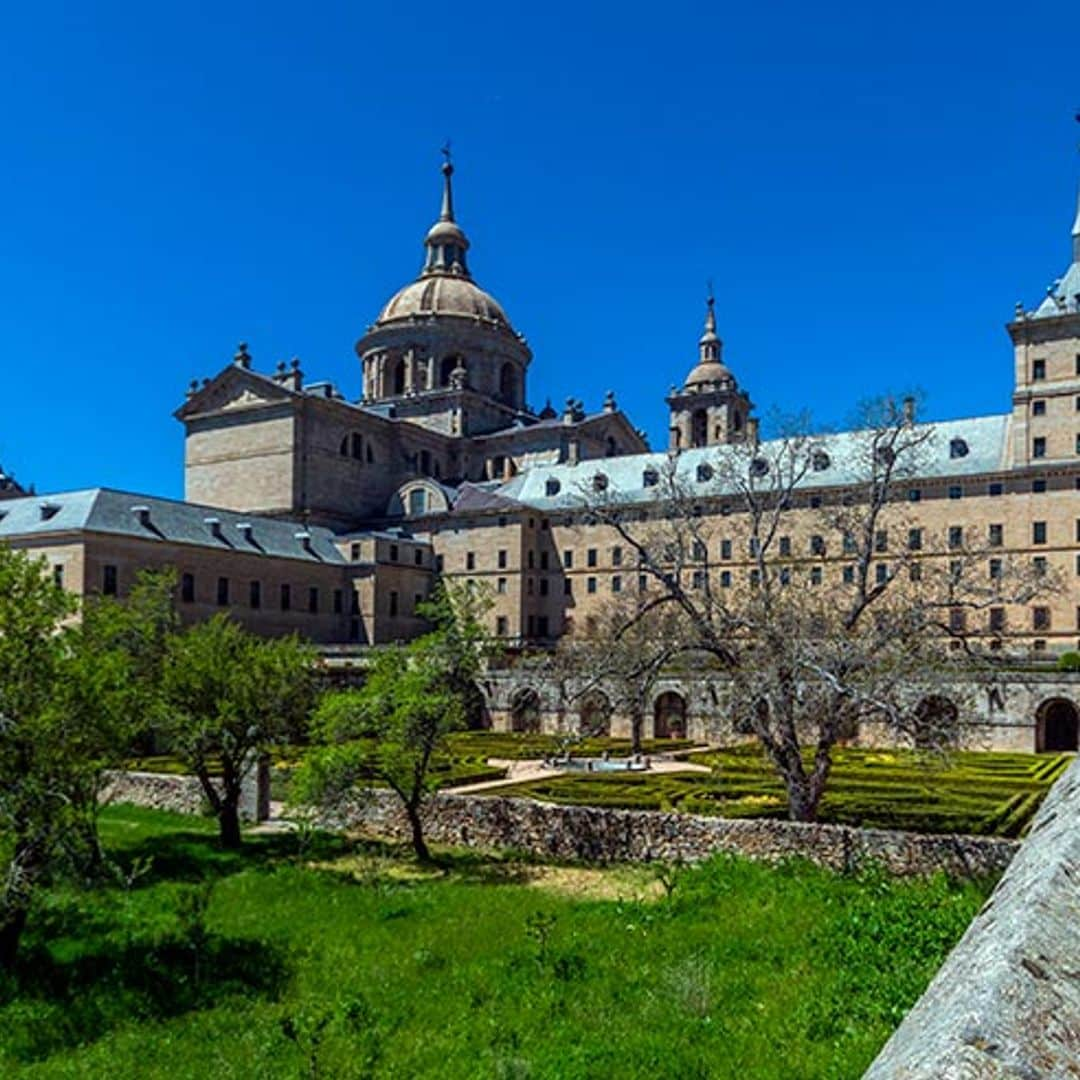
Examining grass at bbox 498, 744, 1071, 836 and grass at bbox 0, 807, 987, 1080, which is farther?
grass at bbox 498, 744, 1071, 836

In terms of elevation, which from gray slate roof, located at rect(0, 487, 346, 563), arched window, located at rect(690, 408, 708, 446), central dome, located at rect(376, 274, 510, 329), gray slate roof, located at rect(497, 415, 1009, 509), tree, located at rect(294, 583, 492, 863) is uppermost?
central dome, located at rect(376, 274, 510, 329)

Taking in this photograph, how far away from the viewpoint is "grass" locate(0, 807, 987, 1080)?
33.0 ft

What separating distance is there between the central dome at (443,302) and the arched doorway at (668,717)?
133 feet

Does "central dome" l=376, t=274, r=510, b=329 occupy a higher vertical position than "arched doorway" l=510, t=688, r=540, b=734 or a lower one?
higher

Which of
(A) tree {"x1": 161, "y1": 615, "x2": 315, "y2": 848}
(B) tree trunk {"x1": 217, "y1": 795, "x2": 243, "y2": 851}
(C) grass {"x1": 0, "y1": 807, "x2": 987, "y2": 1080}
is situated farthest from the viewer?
(B) tree trunk {"x1": 217, "y1": 795, "x2": 243, "y2": 851}

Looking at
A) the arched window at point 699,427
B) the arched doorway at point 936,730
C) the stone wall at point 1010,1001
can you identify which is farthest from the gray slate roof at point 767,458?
the stone wall at point 1010,1001

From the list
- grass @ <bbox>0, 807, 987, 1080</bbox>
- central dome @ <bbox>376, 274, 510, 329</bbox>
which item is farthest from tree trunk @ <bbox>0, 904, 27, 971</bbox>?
central dome @ <bbox>376, 274, 510, 329</bbox>

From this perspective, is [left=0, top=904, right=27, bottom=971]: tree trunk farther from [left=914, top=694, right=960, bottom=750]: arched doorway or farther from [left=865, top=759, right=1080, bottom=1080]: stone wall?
[left=914, top=694, right=960, bottom=750]: arched doorway

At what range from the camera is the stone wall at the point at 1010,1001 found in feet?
10.8

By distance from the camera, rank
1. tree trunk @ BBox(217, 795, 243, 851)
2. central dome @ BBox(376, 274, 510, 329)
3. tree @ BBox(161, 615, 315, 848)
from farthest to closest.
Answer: central dome @ BBox(376, 274, 510, 329) < tree trunk @ BBox(217, 795, 243, 851) < tree @ BBox(161, 615, 315, 848)

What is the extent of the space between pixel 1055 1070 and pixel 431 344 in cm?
7608

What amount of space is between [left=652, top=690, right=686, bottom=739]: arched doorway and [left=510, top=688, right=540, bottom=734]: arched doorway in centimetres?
542

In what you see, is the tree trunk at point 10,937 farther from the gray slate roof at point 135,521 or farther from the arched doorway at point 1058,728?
the arched doorway at point 1058,728

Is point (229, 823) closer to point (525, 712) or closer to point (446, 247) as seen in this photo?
point (525, 712)
